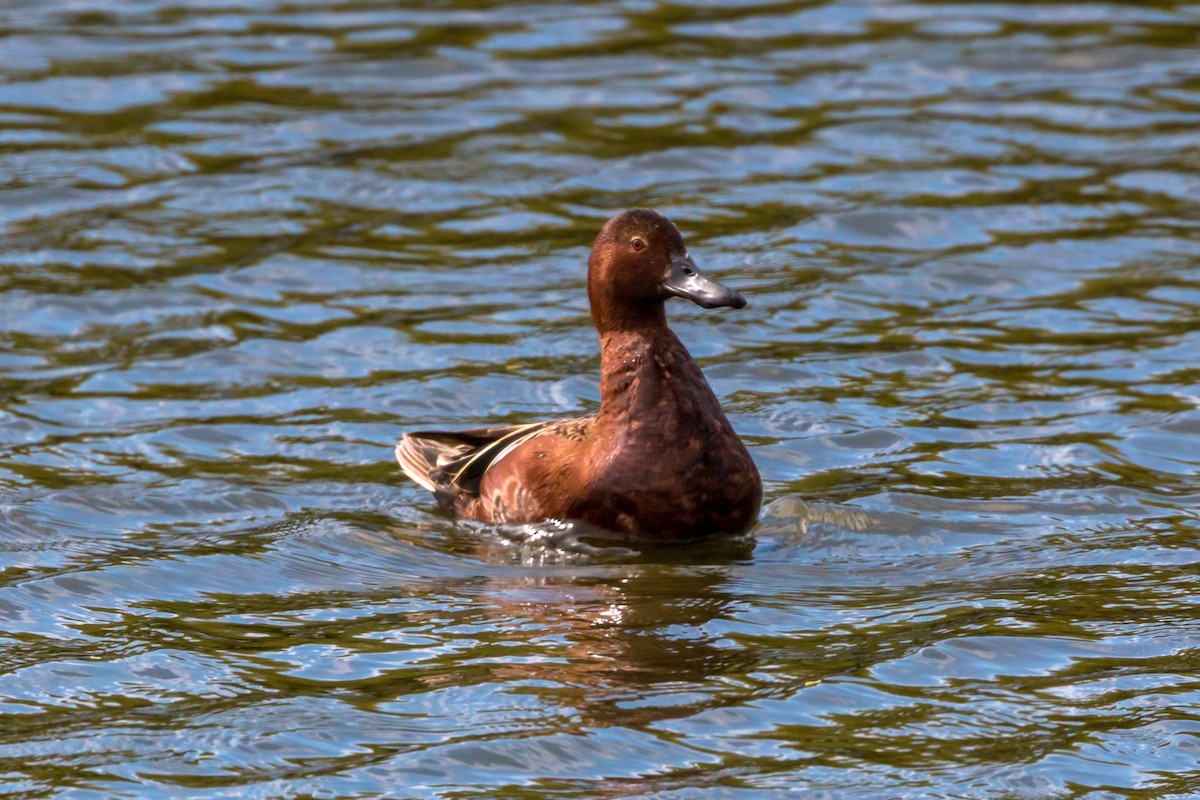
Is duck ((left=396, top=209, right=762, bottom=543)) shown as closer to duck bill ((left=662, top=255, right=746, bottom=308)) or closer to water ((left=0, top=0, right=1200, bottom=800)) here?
duck bill ((left=662, top=255, right=746, bottom=308))

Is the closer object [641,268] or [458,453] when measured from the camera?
[641,268]

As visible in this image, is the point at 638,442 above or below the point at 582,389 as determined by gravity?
above

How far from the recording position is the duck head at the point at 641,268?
9023mm

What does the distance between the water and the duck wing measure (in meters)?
0.20

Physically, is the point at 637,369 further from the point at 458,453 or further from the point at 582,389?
the point at 582,389

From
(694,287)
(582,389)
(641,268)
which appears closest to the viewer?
(694,287)

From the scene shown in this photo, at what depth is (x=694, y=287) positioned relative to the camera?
894 cm

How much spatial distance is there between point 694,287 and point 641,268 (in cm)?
28

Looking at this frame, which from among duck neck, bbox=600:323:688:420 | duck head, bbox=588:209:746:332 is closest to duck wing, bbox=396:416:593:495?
duck neck, bbox=600:323:688:420

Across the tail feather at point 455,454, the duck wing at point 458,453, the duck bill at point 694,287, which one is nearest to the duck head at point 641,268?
the duck bill at point 694,287

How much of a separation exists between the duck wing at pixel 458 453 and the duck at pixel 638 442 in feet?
0.05

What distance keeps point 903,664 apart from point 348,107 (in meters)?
9.56

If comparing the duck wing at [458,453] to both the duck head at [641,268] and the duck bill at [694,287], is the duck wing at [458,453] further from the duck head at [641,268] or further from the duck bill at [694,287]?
the duck bill at [694,287]

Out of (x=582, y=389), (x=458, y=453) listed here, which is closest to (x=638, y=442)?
(x=458, y=453)
